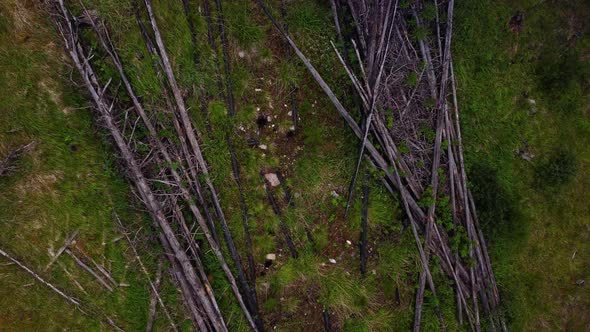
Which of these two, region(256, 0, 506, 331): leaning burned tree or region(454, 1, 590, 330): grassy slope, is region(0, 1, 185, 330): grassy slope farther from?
region(454, 1, 590, 330): grassy slope

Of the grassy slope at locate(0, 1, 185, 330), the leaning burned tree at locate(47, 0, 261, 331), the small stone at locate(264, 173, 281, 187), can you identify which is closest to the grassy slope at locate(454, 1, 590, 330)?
the small stone at locate(264, 173, 281, 187)

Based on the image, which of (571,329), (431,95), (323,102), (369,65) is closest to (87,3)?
(323,102)

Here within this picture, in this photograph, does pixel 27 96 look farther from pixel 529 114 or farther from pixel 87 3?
pixel 529 114

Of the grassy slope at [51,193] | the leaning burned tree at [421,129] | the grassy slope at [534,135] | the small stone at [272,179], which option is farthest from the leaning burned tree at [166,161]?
the grassy slope at [534,135]

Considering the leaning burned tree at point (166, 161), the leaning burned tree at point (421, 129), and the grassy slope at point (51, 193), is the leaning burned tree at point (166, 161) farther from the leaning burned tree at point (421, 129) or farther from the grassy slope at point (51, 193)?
the leaning burned tree at point (421, 129)

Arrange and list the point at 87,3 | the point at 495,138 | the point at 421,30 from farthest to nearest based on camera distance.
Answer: the point at 495,138 → the point at 421,30 → the point at 87,3
